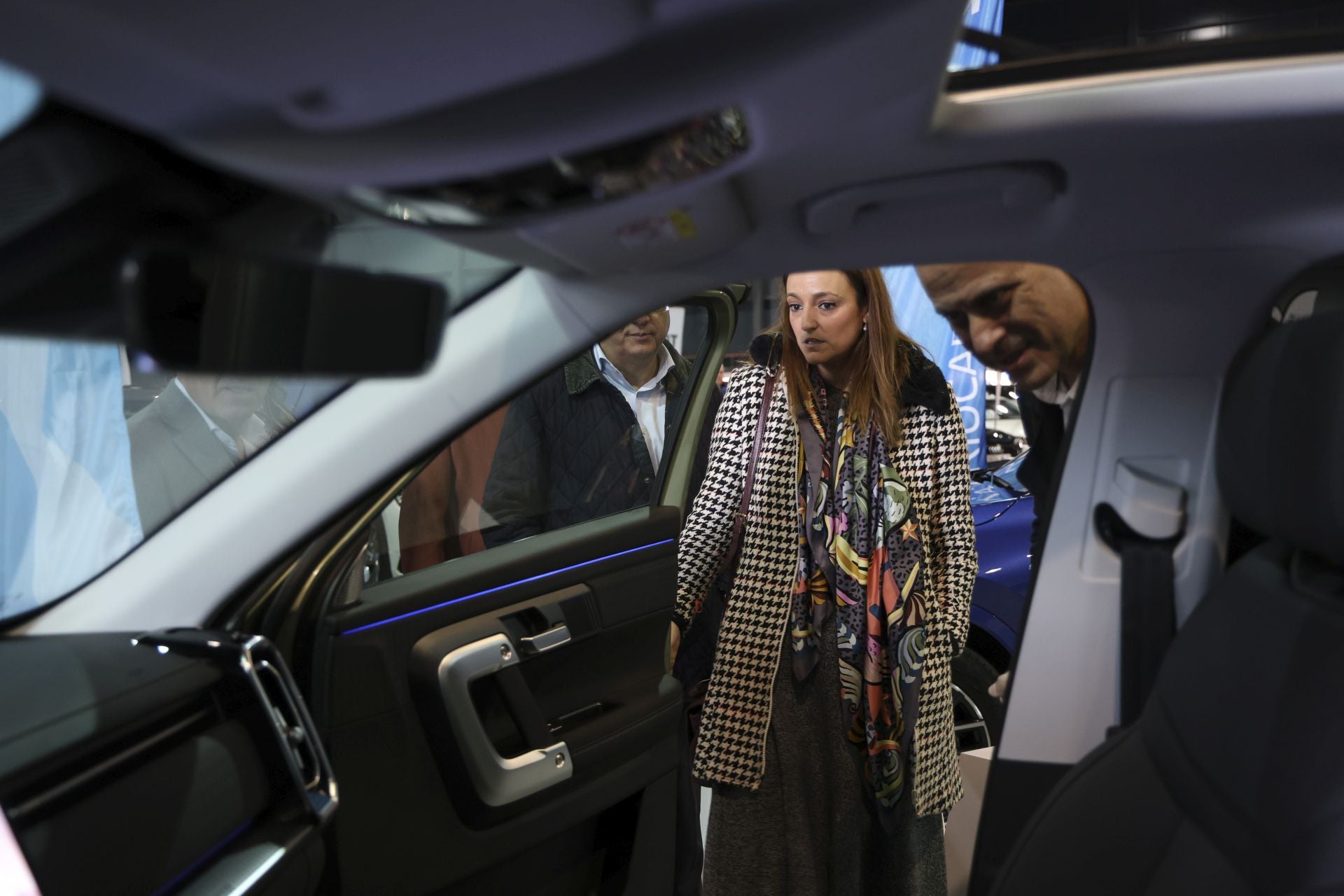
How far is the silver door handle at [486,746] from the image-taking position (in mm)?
1486

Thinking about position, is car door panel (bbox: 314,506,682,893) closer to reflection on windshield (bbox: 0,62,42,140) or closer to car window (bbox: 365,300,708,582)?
car window (bbox: 365,300,708,582)

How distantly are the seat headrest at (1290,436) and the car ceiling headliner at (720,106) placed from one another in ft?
0.38

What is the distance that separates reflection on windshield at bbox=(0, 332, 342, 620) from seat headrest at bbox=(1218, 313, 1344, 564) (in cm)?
108

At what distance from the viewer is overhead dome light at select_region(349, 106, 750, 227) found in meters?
0.82

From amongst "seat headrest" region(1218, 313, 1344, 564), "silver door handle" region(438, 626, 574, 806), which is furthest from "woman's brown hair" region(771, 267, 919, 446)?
"seat headrest" region(1218, 313, 1344, 564)

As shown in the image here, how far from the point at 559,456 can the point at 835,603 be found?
711 millimetres

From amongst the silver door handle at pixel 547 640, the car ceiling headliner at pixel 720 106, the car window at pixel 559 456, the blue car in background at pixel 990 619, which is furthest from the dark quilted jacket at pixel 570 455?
the blue car in background at pixel 990 619

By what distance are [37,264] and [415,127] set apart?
33 centimetres

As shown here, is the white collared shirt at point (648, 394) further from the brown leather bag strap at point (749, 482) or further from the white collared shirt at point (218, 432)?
the white collared shirt at point (218, 432)

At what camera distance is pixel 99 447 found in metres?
2.01

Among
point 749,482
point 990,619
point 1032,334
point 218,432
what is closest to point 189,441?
point 218,432

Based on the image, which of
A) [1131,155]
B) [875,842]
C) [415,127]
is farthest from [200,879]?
[875,842]

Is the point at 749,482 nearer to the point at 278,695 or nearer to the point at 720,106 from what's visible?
the point at 278,695

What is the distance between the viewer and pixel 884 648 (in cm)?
222
